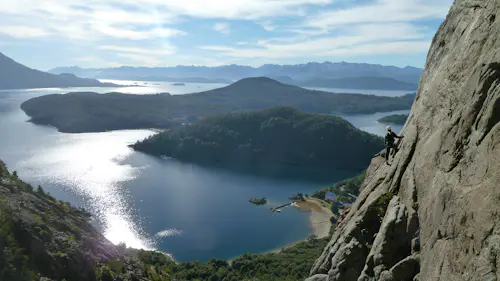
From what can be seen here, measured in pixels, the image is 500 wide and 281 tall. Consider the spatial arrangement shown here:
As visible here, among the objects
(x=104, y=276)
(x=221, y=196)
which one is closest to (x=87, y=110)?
(x=221, y=196)

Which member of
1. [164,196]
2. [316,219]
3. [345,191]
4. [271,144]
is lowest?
[316,219]

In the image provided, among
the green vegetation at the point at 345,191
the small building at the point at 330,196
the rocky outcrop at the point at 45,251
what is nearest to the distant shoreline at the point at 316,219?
the small building at the point at 330,196

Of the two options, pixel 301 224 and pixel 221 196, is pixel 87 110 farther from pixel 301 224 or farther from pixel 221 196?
pixel 301 224

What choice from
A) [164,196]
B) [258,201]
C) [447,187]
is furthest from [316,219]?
[447,187]

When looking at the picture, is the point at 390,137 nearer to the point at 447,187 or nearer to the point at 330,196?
the point at 447,187

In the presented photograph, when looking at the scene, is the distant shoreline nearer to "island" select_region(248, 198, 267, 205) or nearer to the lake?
the lake

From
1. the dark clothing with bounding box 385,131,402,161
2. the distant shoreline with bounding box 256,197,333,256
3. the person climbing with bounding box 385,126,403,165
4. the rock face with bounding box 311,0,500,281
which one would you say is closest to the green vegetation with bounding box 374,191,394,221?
the rock face with bounding box 311,0,500,281

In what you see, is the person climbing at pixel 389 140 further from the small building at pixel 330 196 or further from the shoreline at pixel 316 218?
the small building at pixel 330 196
